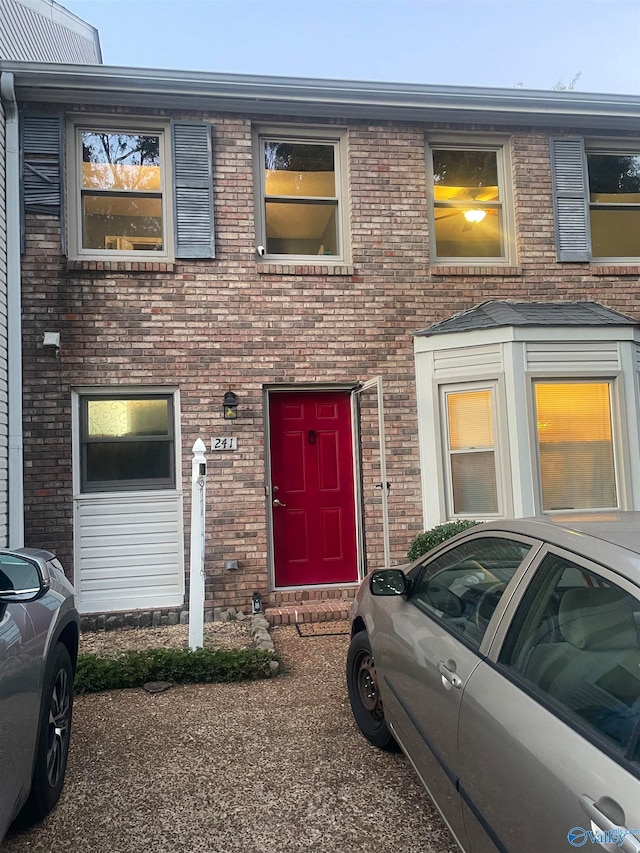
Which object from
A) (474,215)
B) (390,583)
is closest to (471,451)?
(474,215)

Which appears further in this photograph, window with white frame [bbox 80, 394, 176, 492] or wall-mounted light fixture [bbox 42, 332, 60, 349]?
window with white frame [bbox 80, 394, 176, 492]

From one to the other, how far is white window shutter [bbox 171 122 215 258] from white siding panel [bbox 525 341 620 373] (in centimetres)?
348

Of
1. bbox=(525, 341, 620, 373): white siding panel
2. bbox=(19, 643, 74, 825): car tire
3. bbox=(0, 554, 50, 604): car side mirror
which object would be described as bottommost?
bbox=(19, 643, 74, 825): car tire

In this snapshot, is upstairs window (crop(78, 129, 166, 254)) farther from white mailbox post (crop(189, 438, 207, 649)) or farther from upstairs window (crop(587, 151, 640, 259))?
upstairs window (crop(587, 151, 640, 259))

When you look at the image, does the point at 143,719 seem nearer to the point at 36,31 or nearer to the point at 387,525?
the point at 387,525

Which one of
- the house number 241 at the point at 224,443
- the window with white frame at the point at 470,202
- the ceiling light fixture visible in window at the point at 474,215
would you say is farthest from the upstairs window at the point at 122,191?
the ceiling light fixture visible in window at the point at 474,215

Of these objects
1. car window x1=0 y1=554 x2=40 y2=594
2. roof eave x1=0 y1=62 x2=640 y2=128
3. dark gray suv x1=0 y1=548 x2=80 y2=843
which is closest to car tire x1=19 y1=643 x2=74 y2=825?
dark gray suv x1=0 y1=548 x2=80 y2=843

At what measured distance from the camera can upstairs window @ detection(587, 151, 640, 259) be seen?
24.5 feet

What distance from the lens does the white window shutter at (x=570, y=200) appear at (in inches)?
284

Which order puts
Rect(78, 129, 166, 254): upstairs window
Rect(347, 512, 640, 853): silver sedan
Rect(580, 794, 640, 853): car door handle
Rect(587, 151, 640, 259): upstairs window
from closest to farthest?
Rect(580, 794, 640, 853): car door handle, Rect(347, 512, 640, 853): silver sedan, Rect(78, 129, 166, 254): upstairs window, Rect(587, 151, 640, 259): upstairs window

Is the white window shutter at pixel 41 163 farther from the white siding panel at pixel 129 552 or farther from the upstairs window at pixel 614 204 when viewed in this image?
the upstairs window at pixel 614 204

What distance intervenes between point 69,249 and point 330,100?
316cm

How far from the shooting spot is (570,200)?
7262 millimetres

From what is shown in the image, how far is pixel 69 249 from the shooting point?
6.44 m
